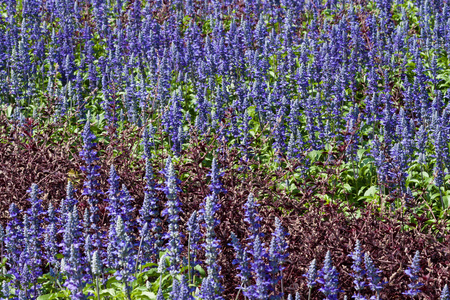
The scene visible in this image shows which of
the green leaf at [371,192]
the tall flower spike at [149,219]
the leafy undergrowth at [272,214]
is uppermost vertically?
the tall flower spike at [149,219]

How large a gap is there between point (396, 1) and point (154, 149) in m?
8.77

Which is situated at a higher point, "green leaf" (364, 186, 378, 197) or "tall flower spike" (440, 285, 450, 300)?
"tall flower spike" (440, 285, 450, 300)

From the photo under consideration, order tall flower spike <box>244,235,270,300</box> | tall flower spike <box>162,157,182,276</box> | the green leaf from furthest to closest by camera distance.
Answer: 1. the green leaf
2. tall flower spike <box>162,157,182,276</box>
3. tall flower spike <box>244,235,270,300</box>

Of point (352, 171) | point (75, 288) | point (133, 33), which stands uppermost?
point (133, 33)

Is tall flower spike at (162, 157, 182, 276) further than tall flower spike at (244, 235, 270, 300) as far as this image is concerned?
Yes

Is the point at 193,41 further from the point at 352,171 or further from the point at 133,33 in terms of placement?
the point at 352,171

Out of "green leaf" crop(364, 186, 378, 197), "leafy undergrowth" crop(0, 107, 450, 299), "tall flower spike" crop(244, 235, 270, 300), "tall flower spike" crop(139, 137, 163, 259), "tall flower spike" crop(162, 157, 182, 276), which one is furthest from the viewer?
"green leaf" crop(364, 186, 378, 197)

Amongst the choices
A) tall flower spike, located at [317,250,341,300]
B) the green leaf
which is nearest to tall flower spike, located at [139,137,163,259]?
tall flower spike, located at [317,250,341,300]

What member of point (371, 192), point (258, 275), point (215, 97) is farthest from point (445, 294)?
point (215, 97)

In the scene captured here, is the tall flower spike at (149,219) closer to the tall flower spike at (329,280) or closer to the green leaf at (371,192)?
the tall flower spike at (329,280)

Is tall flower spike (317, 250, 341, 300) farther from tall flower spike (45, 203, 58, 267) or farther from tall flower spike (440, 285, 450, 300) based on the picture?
tall flower spike (45, 203, 58, 267)

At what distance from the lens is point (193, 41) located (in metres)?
13.7

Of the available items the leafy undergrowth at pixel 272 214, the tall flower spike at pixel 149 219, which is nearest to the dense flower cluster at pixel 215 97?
the tall flower spike at pixel 149 219

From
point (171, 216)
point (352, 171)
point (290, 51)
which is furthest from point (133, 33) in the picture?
point (171, 216)
